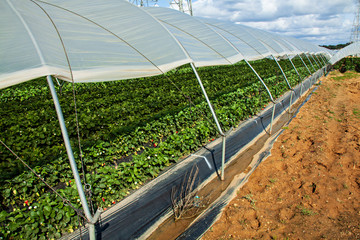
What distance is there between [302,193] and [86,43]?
445 cm

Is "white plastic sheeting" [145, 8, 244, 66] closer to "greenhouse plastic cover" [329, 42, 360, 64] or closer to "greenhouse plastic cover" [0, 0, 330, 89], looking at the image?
"greenhouse plastic cover" [0, 0, 330, 89]

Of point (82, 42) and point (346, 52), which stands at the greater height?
point (82, 42)

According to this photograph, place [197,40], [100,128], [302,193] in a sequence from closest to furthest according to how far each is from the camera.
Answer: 1. [302,193]
2. [197,40]
3. [100,128]

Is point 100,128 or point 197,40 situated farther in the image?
point 100,128

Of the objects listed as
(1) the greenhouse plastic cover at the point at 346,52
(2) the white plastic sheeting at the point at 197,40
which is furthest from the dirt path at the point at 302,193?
(1) the greenhouse plastic cover at the point at 346,52

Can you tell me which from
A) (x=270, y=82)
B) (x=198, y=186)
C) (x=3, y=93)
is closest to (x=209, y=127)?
(x=198, y=186)

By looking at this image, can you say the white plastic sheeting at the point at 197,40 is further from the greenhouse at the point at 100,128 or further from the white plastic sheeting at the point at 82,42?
the white plastic sheeting at the point at 82,42

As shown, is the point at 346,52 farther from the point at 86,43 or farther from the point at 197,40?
the point at 86,43

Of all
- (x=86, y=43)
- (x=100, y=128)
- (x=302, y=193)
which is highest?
(x=86, y=43)

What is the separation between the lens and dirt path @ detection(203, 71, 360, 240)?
122 inches

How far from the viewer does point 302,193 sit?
3.90m

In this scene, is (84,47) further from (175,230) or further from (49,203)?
(175,230)

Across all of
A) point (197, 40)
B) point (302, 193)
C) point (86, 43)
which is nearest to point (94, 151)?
point (86, 43)

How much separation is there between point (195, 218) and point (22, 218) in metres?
2.54
